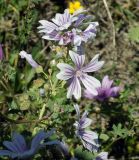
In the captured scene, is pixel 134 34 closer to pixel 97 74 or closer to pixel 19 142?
pixel 97 74

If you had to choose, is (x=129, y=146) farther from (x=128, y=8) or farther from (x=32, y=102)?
(x=128, y=8)

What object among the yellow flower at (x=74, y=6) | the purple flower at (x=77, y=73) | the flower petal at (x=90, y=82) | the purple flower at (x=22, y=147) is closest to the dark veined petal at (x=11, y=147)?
the purple flower at (x=22, y=147)

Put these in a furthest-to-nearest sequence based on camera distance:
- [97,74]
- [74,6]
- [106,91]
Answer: [74,6], [97,74], [106,91]

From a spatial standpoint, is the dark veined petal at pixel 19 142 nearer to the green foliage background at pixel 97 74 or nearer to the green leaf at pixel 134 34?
the green foliage background at pixel 97 74

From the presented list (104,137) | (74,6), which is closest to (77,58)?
(104,137)

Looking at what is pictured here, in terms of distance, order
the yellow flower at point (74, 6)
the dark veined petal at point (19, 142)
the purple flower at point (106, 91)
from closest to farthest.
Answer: the dark veined petal at point (19, 142)
the purple flower at point (106, 91)
the yellow flower at point (74, 6)

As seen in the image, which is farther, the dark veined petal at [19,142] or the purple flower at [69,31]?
the purple flower at [69,31]
